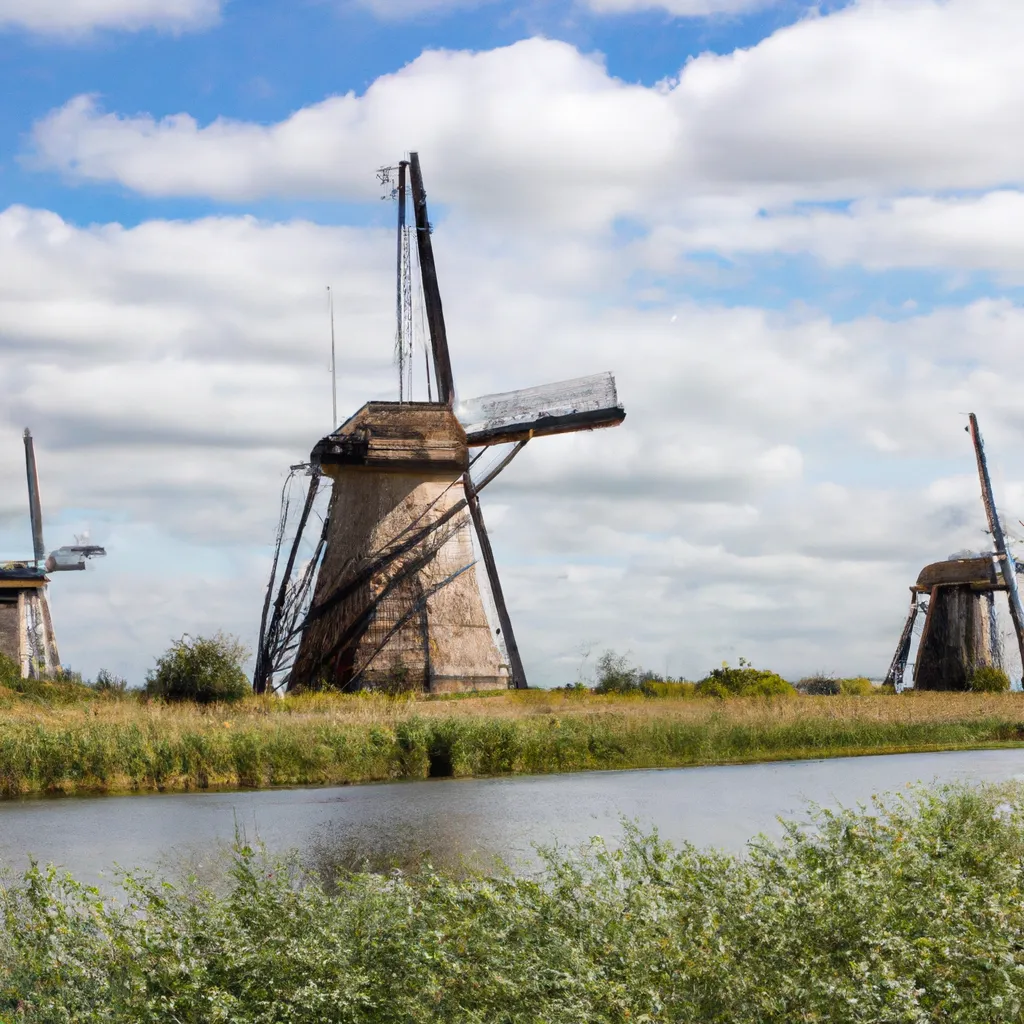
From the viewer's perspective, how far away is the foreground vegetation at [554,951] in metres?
5.72

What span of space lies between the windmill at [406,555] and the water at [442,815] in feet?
25.9

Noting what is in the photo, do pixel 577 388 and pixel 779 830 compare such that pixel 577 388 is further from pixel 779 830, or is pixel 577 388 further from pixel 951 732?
pixel 779 830

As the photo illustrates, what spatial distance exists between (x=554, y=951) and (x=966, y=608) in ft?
129

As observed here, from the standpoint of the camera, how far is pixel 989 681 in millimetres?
40250

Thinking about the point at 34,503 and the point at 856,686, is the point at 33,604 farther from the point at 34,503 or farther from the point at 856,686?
the point at 856,686

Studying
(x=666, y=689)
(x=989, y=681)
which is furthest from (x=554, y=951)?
(x=989, y=681)

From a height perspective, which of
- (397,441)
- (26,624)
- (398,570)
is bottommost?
(398,570)

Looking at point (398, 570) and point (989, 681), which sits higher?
point (398, 570)

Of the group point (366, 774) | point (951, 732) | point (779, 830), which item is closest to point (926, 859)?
point (779, 830)

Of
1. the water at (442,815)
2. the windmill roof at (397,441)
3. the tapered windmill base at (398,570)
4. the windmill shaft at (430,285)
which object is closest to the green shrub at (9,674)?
the tapered windmill base at (398,570)

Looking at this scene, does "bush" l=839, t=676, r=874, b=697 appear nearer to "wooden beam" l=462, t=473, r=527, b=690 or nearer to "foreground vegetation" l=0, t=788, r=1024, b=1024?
"wooden beam" l=462, t=473, r=527, b=690

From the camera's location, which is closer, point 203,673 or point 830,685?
point 203,673

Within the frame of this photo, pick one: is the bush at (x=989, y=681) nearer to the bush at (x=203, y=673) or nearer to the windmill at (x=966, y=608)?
the windmill at (x=966, y=608)

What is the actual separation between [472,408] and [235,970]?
24139 millimetres
